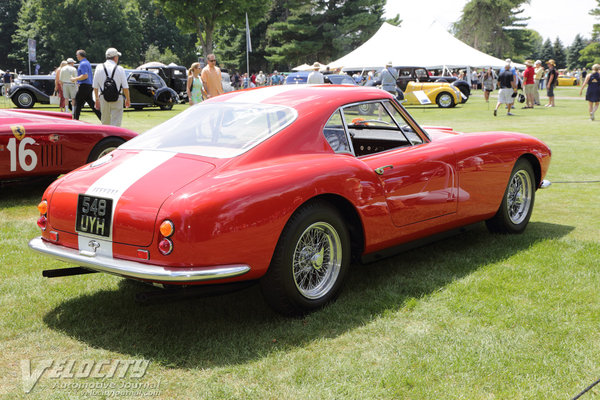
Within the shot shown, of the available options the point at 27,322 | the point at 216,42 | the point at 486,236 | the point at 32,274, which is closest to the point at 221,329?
the point at 27,322

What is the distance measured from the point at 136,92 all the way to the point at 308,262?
2120 centimetres

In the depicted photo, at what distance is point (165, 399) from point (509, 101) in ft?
61.4

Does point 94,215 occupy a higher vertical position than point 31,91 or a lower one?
higher

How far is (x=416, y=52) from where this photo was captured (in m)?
29.2

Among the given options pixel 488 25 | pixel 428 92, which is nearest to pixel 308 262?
pixel 428 92

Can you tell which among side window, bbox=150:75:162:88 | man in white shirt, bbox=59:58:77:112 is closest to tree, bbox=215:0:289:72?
side window, bbox=150:75:162:88

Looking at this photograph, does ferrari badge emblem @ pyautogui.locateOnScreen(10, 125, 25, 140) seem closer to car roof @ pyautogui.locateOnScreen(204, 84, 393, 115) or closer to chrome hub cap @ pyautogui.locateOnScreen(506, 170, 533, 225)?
car roof @ pyautogui.locateOnScreen(204, 84, 393, 115)

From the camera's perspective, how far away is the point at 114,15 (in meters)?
65.8

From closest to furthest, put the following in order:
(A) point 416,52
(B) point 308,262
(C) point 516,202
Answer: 1. (B) point 308,262
2. (C) point 516,202
3. (A) point 416,52

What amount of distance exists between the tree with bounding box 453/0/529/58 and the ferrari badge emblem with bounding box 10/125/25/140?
7720 cm

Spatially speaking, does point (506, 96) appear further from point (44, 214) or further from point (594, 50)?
point (594, 50)

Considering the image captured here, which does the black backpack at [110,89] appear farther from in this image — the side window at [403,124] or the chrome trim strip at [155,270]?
the chrome trim strip at [155,270]

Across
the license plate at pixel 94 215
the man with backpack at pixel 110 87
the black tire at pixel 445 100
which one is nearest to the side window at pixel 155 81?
the black tire at pixel 445 100

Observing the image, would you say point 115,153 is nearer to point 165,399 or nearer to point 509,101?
point 165,399
